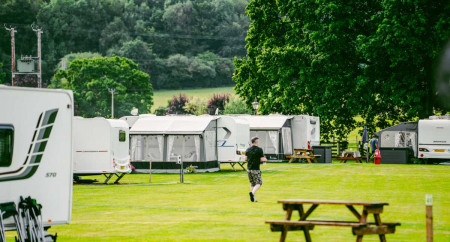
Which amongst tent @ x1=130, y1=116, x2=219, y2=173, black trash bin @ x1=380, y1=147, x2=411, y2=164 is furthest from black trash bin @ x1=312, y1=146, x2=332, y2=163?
tent @ x1=130, y1=116, x2=219, y2=173

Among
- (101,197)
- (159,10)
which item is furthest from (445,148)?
(159,10)

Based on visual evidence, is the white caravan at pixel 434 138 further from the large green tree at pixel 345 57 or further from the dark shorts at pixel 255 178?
the dark shorts at pixel 255 178

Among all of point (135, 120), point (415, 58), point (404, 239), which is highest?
point (415, 58)

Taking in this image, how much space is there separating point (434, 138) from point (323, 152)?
667 cm

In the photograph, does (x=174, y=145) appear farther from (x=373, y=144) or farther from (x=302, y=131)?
(x=373, y=144)

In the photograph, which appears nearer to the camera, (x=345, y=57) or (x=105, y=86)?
(x=345, y=57)

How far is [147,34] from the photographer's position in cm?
15112

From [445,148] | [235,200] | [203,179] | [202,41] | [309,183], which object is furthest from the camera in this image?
[202,41]

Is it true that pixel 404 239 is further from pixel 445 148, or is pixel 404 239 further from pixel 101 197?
pixel 445 148

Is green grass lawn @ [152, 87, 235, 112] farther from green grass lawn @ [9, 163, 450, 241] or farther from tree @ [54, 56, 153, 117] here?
green grass lawn @ [9, 163, 450, 241]

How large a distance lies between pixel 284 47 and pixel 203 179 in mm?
22200

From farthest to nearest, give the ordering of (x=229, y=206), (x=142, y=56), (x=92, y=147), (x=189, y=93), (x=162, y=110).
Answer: (x=142, y=56)
(x=189, y=93)
(x=162, y=110)
(x=92, y=147)
(x=229, y=206)

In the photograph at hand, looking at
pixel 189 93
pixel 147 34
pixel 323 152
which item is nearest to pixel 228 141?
pixel 323 152

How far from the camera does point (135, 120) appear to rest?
42312 mm
